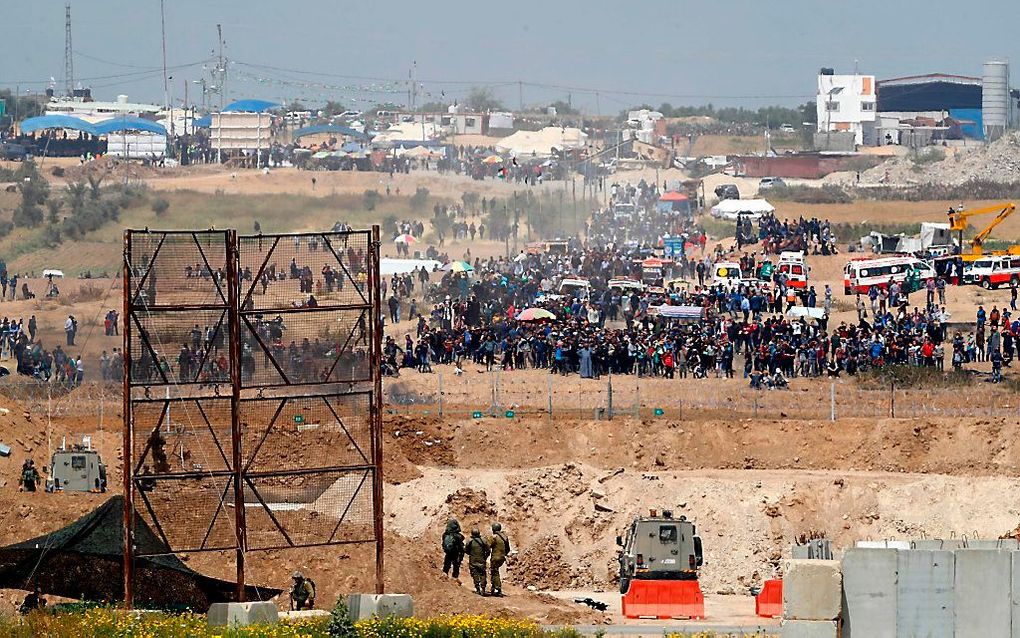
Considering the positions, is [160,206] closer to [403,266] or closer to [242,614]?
[403,266]

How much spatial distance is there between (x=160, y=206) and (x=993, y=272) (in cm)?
5079

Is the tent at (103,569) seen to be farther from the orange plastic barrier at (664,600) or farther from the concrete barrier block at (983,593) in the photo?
the concrete barrier block at (983,593)

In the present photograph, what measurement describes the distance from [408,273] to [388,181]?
154 ft

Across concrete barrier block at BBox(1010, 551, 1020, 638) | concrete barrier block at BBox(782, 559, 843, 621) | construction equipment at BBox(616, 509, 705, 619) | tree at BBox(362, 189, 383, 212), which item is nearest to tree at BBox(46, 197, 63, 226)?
tree at BBox(362, 189, 383, 212)

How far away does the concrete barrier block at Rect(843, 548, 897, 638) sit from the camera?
67.1 ft

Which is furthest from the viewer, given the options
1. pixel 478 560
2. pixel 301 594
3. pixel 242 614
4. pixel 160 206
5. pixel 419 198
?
pixel 419 198

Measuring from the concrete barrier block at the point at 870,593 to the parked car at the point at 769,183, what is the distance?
90.6 m

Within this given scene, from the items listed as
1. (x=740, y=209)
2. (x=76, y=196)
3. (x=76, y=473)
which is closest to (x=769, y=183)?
(x=740, y=209)

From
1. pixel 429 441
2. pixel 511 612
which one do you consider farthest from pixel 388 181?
pixel 511 612

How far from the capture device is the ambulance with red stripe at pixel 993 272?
62031mm

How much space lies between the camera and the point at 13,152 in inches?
5103

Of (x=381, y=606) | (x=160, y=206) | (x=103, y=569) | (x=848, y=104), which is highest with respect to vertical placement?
(x=848, y=104)

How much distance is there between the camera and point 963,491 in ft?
129

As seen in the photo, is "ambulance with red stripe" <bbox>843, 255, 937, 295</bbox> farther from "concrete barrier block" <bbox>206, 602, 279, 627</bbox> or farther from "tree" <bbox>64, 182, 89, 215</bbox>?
"tree" <bbox>64, 182, 89, 215</bbox>
